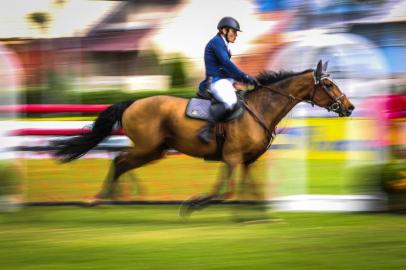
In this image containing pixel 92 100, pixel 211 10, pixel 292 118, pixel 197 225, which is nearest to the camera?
pixel 197 225

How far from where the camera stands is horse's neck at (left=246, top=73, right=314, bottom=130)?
906 cm

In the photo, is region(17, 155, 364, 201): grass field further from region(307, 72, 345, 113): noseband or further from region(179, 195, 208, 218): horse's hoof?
region(179, 195, 208, 218): horse's hoof

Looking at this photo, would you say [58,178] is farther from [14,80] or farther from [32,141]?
[14,80]

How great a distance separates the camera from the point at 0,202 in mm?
9414

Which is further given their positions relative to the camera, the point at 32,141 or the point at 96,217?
the point at 32,141

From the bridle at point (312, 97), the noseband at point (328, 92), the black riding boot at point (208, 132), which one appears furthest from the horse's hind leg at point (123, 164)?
the noseband at point (328, 92)

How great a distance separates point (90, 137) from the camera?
9.49 m

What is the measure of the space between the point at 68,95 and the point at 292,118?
727 cm

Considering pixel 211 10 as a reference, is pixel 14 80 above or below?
below

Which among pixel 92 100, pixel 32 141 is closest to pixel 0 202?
pixel 32 141

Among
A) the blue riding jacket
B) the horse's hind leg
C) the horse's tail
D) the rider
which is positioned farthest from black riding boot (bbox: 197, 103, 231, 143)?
the horse's tail

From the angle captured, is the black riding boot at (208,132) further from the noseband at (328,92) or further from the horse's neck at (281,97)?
the noseband at (328,92)

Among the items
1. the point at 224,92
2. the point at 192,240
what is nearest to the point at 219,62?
the point at 224,92


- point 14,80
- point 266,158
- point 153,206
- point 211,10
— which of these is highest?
point 211,10
